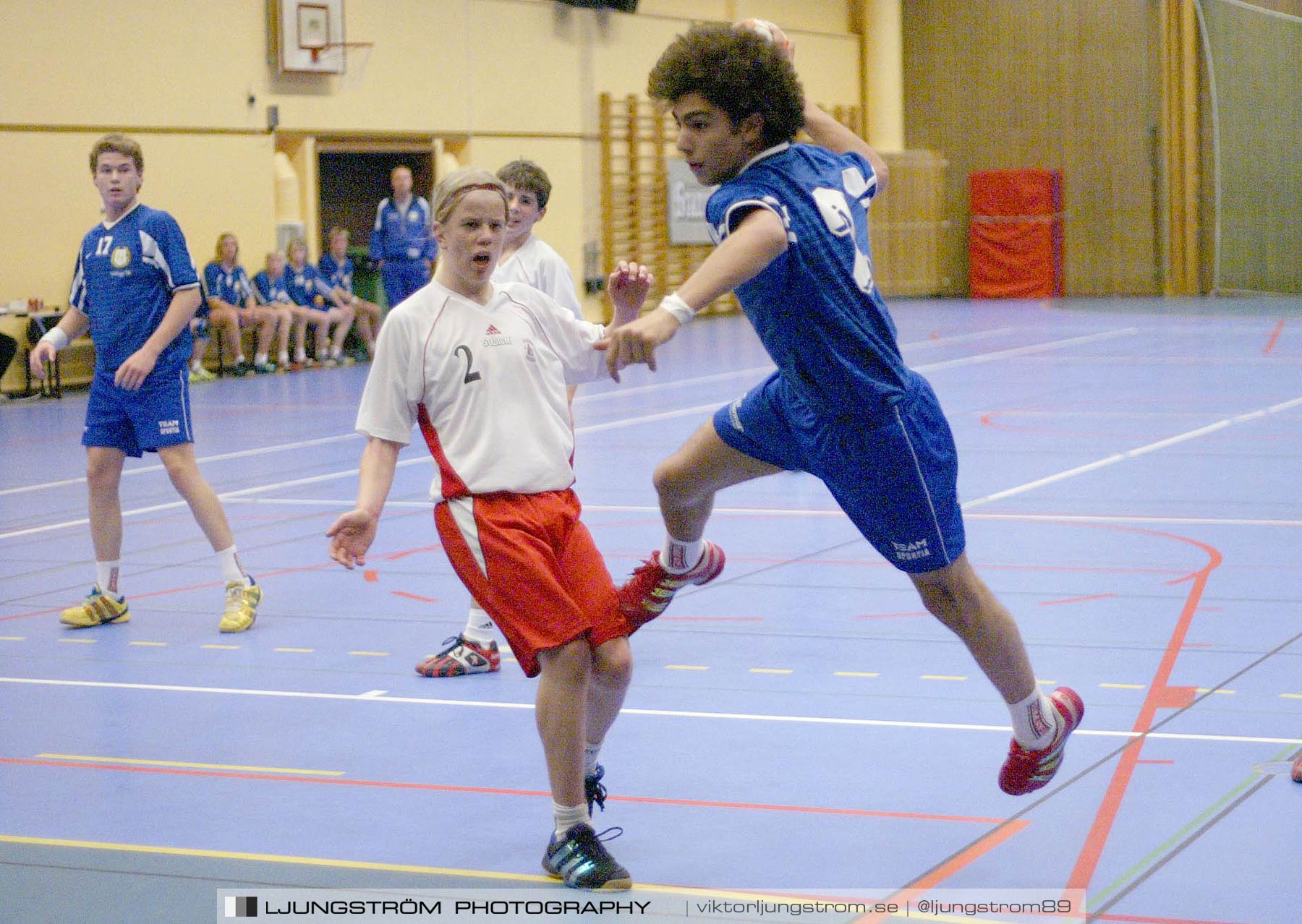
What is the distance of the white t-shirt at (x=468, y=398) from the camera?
3.76 m

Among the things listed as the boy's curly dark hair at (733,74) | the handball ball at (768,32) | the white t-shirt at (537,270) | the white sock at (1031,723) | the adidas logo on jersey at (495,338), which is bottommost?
the white sock at (1031,723)

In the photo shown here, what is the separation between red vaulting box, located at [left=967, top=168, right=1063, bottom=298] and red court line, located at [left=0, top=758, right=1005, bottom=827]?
26.9 m

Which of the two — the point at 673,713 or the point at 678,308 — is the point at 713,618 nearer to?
the point at 673,713

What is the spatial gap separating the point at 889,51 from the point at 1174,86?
486cm

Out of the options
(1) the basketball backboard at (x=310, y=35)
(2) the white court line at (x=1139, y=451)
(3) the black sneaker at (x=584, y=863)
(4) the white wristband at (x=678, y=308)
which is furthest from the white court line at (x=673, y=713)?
→ (1) the basketball backboard at (x=310, y=35)

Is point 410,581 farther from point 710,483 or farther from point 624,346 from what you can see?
point 624,346

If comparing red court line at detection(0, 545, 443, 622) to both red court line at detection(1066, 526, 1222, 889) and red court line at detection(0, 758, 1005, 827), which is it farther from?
red court line at detection(1066, 526, 1222, 889)

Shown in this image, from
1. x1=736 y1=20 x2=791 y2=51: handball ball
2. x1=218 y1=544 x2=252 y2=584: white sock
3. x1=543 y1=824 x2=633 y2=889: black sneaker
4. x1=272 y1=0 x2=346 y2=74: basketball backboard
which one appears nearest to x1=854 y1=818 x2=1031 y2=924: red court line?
x1=543 y1=824 x2=633 y2=889: black sneaker

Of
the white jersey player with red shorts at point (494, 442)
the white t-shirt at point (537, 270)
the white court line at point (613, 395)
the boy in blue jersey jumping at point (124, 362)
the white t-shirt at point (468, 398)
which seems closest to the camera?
the white jersey player with red shorts at point (494, 442)

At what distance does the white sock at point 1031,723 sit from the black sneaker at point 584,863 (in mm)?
971

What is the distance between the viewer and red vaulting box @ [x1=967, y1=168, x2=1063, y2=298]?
97.5 ft

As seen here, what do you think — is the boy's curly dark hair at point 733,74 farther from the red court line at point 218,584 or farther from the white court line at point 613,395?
the white court line at point 613,395

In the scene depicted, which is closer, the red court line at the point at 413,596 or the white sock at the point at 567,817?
the white sock at the point at 567,817

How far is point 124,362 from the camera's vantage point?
639cm
